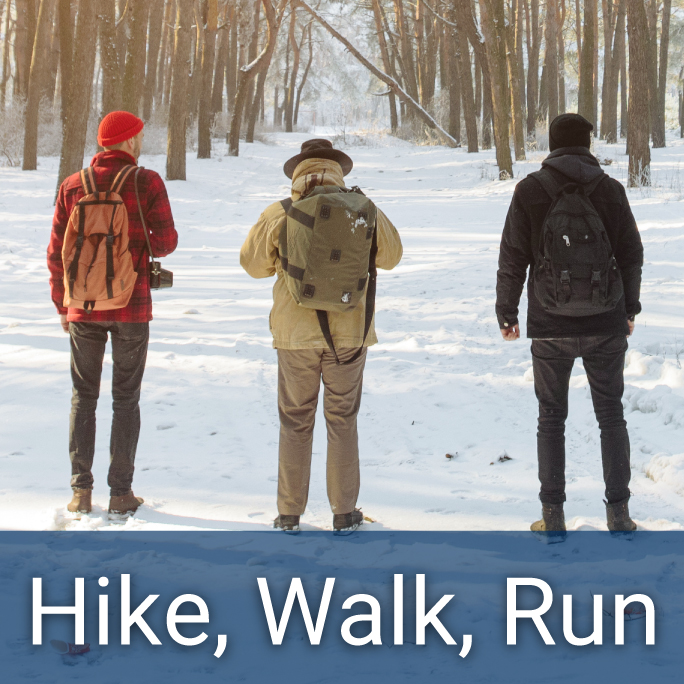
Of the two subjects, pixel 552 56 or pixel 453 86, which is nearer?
pixel 552 56

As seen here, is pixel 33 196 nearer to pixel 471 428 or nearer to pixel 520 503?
pixel 471 428

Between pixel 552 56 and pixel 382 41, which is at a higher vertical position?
pixel 382 41

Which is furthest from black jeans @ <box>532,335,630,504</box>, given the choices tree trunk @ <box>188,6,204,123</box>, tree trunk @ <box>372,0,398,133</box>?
tree trunk @ <box>372,0,398,133</box>

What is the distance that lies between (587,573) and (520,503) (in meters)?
0.87

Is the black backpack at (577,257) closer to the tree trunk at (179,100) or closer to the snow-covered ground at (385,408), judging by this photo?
the snow-covered ground at (385,408)

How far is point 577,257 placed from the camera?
333 centimetres

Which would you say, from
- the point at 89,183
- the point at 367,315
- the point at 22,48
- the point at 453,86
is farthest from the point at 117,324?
the point at 22,48

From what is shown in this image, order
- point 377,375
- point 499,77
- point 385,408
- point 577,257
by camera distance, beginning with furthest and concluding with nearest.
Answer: point 499,77
point 377,375
point 385,408
point 577,257

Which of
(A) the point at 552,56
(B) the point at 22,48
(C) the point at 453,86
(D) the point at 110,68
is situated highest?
(B) the point at 22,48

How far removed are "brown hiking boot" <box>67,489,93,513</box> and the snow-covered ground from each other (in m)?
0.08

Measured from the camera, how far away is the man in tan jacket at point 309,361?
346 centimetres

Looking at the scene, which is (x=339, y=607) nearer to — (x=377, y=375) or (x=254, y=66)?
(x=377, y=375)

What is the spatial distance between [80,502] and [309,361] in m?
1.41

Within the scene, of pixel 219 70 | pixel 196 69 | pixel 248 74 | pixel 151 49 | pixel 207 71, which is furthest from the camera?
pixel 219 70
